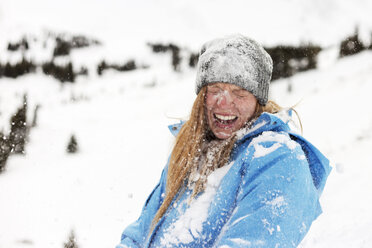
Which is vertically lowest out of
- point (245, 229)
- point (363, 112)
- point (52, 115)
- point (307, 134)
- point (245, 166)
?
point (52, 115)

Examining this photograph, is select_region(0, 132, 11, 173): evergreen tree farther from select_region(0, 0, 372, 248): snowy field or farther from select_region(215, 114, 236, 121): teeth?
select_region(215, 114, 236, 121): teeth

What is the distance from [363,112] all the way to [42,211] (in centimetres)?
738

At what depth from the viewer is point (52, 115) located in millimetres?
11930

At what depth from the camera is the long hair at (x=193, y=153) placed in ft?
4.59

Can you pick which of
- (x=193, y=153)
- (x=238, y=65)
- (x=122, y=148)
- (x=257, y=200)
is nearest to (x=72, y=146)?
(x=122, y=148)

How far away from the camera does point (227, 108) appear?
146 cm

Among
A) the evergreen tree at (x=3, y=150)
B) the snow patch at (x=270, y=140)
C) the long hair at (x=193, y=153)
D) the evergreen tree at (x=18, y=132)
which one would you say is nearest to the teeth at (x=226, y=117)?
the long hair at (x=193, y=153)

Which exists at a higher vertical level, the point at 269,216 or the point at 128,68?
the point at 269,216

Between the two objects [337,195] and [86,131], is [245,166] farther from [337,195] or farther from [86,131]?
[86,131]

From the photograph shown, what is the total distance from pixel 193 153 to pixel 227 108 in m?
0.28

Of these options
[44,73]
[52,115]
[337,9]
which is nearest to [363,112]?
[52,115]

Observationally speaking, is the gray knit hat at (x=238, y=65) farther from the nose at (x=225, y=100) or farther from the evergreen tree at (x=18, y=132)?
the evergreen tree at (x=18, y=132)

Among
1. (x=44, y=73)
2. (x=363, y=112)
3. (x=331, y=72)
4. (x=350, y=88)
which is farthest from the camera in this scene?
(x=44, y=73)

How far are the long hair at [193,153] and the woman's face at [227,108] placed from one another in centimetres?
4
